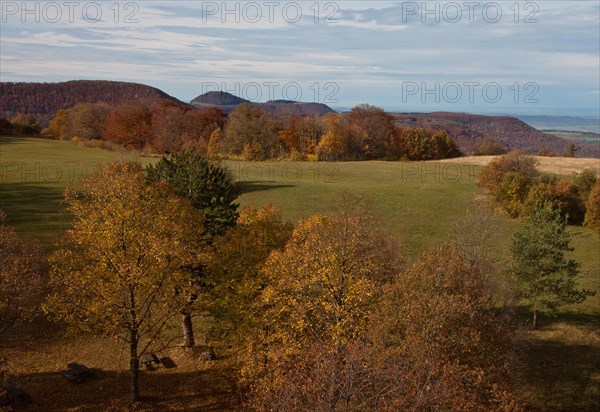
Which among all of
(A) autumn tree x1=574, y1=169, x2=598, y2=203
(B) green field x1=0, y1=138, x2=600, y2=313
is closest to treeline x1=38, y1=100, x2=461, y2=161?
(B) green field x1=0, y1=138, x2=600, y2=313

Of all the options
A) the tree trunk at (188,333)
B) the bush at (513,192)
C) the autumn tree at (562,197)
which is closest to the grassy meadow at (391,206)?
the bush at (513,192)

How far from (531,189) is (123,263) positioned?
54.2 meters

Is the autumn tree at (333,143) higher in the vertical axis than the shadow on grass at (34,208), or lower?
higher

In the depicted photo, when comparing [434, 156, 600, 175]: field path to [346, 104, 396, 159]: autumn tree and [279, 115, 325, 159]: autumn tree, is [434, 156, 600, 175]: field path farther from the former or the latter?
[279, 115, 325, 159]: autumn tree

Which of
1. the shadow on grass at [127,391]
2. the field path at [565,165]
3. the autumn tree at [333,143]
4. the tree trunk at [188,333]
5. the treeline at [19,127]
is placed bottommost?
the shadow on grass at [127,391]

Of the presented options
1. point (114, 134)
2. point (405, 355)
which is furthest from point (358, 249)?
point (114, 134)

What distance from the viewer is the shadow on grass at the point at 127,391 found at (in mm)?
24594

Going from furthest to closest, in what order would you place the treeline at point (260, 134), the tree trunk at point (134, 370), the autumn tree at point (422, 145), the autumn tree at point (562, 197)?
the autumn tree at point (422, 145), the treeline at point (260, 134), the autumn tree at point (562, 197), the tree trunk at point (134, 370)

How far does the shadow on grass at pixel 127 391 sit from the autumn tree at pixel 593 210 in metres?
50.9

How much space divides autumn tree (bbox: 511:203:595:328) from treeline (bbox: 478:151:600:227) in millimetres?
22682

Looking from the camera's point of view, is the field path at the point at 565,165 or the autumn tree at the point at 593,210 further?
the field path at the point at 565,165

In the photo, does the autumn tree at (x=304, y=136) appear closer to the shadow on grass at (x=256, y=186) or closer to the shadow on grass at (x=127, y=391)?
the shadow on grass at (x=256, y=186)

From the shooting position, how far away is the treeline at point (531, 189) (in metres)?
59.8

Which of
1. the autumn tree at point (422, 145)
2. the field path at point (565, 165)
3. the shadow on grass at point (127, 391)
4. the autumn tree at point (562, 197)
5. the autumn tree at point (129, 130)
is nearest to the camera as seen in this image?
the shadow on grass at point (127, 391)
